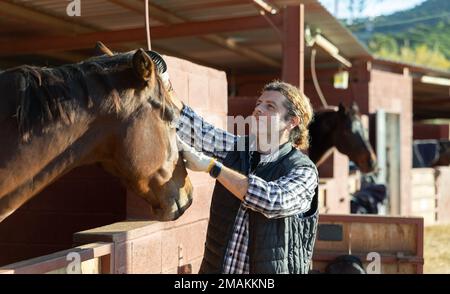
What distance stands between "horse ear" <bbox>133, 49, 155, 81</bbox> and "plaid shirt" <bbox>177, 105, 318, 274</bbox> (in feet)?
1.38

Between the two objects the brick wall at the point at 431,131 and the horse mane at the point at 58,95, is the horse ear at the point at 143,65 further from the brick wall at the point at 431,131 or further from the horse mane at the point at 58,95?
the brick wall at the point at 431,131

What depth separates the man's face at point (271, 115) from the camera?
88.3 inches

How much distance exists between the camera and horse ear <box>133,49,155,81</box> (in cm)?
188

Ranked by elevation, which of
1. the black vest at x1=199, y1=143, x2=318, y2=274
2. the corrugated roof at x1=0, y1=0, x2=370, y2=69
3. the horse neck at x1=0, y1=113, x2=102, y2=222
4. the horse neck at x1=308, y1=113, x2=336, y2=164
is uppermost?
the corrugated roof at x1=0, y1=0, x2=370, y2=69

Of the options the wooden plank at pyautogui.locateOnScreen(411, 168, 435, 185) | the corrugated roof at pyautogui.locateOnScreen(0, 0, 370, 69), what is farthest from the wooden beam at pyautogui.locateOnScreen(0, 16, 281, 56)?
the wooden plank at pyautogui.locateOnScreen(411, 168, 435, 185)

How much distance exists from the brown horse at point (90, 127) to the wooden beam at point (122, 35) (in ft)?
12.8

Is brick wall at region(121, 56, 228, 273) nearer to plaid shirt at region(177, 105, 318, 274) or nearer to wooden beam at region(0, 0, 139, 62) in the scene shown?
plaid shirt at region(177, 105, 318, 274)

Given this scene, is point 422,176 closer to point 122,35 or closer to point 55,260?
point 122,35

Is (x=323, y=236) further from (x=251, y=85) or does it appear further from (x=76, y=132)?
(x=251, y=85)

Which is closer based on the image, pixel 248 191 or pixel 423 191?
pixel 248 191

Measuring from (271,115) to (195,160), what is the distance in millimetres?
392

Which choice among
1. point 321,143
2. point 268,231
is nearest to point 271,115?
point 268,231

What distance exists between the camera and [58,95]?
6.09 ft
